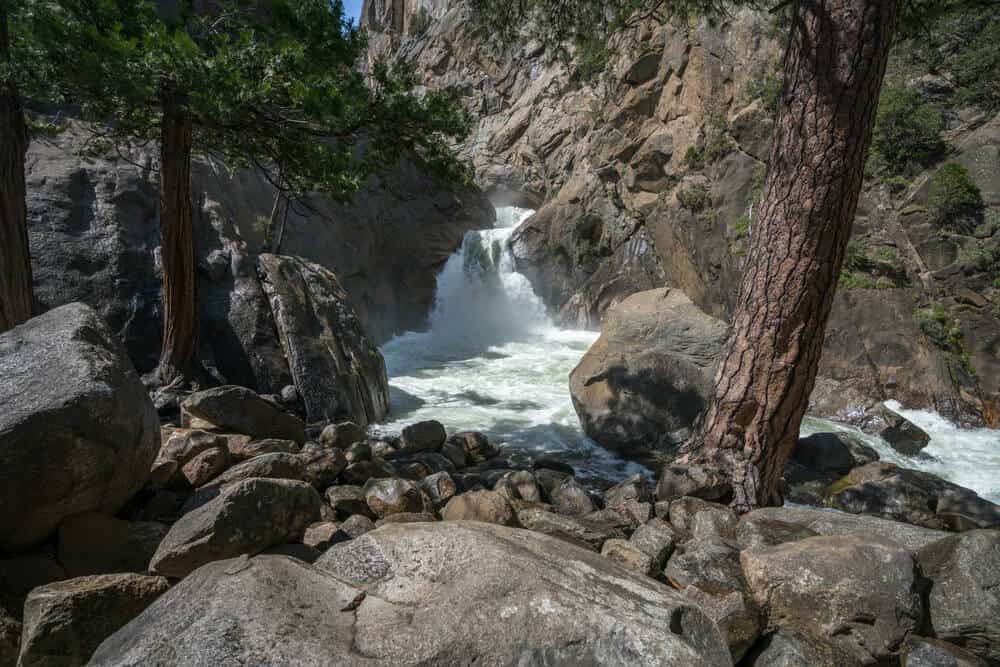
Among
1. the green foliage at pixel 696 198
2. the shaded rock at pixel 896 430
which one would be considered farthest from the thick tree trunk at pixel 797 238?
the green foliage at pixel 696 198

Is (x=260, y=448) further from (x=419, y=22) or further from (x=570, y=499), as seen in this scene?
(x=419, y=22)

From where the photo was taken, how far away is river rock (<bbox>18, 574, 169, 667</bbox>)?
1.71 metres

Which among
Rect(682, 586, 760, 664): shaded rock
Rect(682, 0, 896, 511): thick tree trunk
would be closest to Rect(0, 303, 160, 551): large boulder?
Rect(682, 586, 760, 664): shaded rock

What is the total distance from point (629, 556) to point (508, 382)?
818 centimetres

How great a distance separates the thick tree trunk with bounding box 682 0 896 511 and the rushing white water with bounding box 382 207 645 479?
2.41m

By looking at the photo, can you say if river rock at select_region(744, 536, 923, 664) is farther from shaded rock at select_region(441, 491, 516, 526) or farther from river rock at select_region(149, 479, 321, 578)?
river rock at select_region(149, 479, 321, 578)

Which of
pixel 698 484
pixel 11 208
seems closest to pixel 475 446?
pixel 698 484

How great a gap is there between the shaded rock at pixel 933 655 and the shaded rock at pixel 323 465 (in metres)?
Result: 3.79

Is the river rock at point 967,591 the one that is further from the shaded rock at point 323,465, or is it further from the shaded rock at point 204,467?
the shaded rock at point 204,467

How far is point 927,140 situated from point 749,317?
11.1m

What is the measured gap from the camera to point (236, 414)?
4.96 meters

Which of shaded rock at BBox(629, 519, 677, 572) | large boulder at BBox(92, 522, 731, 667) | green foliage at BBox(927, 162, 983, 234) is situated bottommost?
shaded rock at BBox(629, 519, 677, 572)

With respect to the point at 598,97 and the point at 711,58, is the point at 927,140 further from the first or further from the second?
the point at 598,97

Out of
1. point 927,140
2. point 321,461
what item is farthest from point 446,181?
point 927,140
